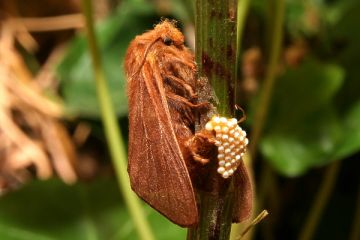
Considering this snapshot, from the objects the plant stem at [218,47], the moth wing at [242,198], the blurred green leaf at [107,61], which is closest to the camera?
the plant stem at [218,47]

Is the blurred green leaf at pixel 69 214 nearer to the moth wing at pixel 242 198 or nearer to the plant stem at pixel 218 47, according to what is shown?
the moth wing at pixel 242 198

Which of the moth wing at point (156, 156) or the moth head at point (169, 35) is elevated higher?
the moth head at point (169, 35)

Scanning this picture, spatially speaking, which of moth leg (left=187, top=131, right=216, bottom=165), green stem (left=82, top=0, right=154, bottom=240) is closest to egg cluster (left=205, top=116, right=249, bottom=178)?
moth leg (left=187, top=131, right=216, bottom=165)

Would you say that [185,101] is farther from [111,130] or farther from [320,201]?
[320,201]

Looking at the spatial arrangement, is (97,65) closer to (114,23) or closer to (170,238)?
(170,238)

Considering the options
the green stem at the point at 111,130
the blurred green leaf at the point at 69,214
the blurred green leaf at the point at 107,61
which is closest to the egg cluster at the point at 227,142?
the green stem at the point at 111,130

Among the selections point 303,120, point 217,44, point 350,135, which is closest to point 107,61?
point 303,120

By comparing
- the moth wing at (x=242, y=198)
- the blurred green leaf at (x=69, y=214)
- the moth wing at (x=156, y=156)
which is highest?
the moth wing at (x=156, y=156)

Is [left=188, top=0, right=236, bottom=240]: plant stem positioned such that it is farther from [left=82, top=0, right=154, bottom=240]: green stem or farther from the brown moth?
[left=82, top=0, right=154, bottom=240]: green stem
